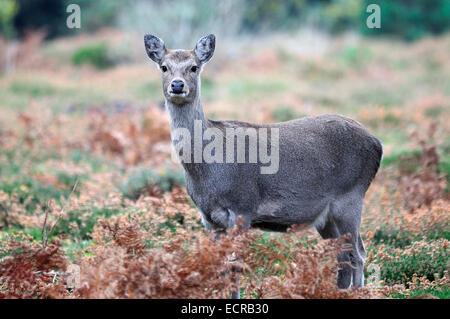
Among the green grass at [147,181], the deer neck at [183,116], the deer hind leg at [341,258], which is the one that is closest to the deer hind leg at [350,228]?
the deer hind leg at [341,258]

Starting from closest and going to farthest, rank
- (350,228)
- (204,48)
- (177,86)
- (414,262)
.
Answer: (177,86)
(350,228)
(204,48)
(414,262)

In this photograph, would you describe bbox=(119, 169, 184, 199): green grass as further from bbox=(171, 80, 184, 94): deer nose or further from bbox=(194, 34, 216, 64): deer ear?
bbox=(171, 80, 184, 94): deer nose

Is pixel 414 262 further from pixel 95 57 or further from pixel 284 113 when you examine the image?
pixel 95 57

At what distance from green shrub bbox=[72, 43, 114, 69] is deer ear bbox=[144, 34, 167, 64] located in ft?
72.5

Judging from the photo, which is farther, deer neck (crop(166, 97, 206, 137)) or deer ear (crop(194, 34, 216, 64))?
deer ear (crop(194, 34, 216, 64))

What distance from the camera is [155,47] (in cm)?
582

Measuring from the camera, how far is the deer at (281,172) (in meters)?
5.23

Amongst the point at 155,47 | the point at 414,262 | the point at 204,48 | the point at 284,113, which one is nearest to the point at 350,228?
the point at 414,262

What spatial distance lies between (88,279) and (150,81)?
55.7 ft

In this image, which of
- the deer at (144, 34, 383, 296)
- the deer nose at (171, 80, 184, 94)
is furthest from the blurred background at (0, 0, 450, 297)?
the deer nose at (171, 80, 184, 94)

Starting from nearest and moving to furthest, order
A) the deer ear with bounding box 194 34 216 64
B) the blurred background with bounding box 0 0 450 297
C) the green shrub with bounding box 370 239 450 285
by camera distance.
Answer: the deer ear with bounding box 194 34 216 64 < the green shrub with bounding box 370 239 450 285 < the blurred background with bounding box 0 0 450 297

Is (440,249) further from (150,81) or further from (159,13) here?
(159,13)

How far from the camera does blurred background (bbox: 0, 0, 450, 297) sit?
7863 mm

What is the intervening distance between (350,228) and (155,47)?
2.82 metres
